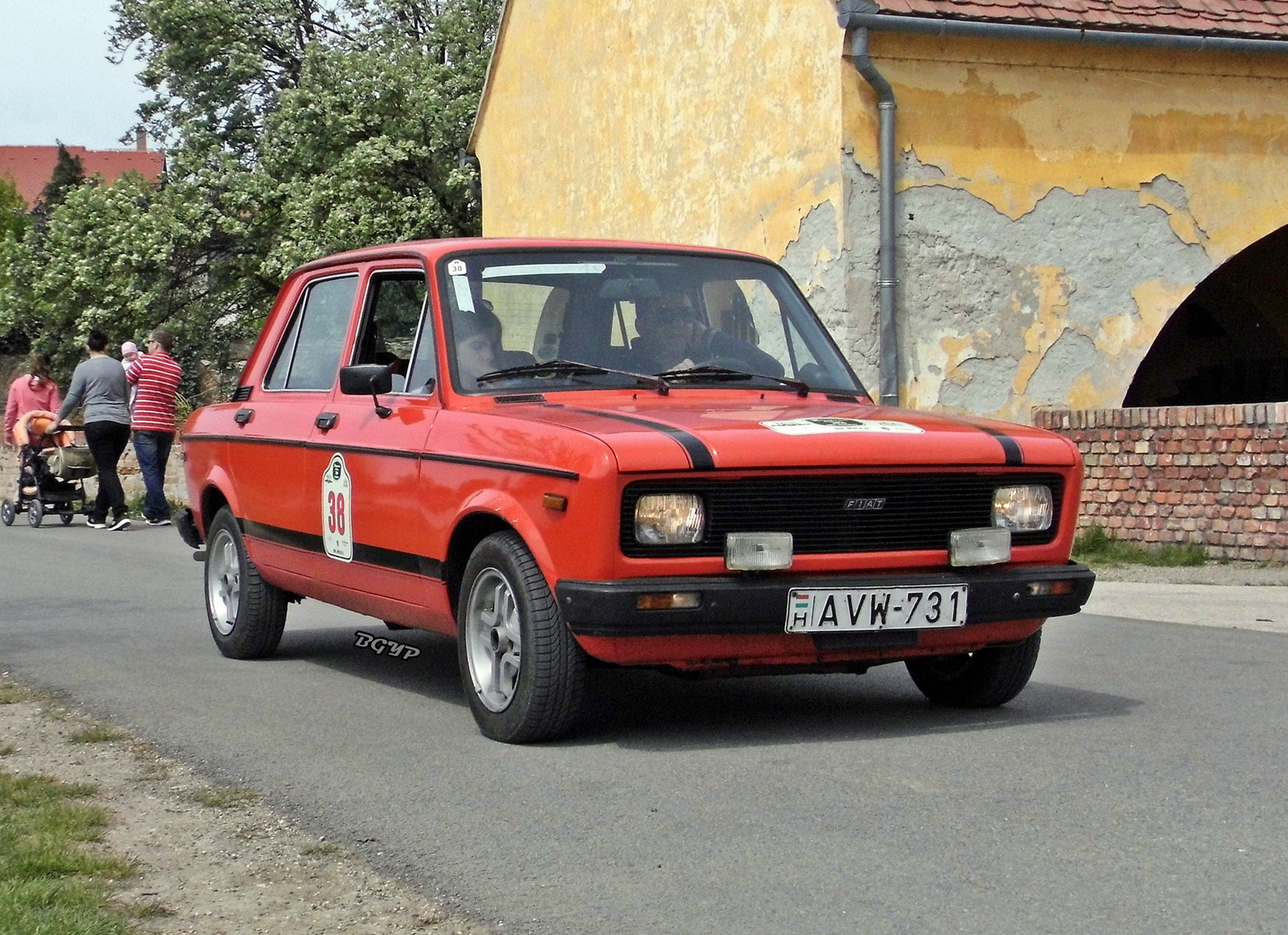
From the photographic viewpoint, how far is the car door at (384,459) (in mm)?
6547

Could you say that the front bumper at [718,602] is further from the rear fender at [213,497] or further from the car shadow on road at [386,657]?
the rear fender at [213,497]

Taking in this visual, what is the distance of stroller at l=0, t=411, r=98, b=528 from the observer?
19.8 metres

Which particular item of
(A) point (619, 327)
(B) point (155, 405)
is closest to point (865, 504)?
(A) point (619, 327)

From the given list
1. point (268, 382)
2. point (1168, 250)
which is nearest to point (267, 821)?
point (268, 382)

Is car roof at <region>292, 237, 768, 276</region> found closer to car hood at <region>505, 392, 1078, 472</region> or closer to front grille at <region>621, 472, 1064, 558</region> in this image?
car hood at <region>505, 392, 1078, 472</region>

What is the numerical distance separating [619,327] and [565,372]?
0.37 metres

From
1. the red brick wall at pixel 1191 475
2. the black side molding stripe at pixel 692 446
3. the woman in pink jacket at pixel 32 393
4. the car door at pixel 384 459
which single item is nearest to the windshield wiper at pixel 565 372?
the car door at pixel 384 459

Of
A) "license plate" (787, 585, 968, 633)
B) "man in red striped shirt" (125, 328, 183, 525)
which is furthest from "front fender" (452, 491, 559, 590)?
"man in red striped shirt" (125, 328, 183, 525)

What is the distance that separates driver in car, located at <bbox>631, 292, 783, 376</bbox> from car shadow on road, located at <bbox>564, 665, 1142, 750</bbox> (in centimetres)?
124

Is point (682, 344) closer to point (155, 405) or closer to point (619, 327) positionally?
point (619, 327)

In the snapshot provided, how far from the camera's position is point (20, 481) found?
799 inches

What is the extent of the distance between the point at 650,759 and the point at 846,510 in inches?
38.8

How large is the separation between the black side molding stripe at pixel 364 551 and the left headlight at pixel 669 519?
105cm

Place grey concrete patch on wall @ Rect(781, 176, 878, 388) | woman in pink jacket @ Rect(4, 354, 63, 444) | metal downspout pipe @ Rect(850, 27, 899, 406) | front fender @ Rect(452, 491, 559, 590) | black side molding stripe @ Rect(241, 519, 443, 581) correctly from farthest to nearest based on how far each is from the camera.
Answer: woman in pink jacket @ Rect(4, 354, 63, 444)
grey concrete patch on wall @ Rect(781, 176, 878, 388)
metal downspout pipe @ Rect(850, 27, 899, 406)
black side molding stripe @ Rect(241, 519, 443, 581)
front fender @ Rect(452, 491, 559, 590)
